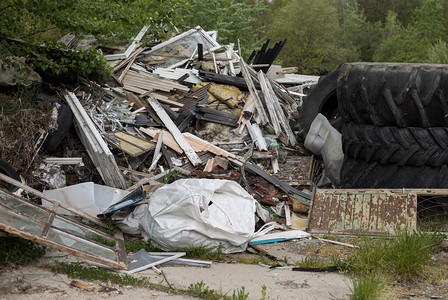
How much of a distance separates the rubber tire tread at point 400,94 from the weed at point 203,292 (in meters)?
3.56

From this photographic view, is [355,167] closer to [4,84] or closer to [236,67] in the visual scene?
[236,67]

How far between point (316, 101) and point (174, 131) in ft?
8.34

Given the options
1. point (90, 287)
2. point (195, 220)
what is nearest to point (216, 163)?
point (195, 220)

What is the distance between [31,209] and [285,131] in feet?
16.6

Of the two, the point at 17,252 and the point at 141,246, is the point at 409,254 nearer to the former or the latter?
the point at 141,246

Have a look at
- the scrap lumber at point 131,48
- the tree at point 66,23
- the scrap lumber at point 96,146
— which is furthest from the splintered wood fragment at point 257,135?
the scrap lumber at point 131,48

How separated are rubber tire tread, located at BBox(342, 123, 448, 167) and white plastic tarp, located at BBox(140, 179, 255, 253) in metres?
1.96

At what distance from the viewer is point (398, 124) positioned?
6.61 metres

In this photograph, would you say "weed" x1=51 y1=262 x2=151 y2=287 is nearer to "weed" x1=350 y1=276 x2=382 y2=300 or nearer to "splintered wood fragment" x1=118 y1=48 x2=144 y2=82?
"weed" x1=350 y1=276 x2=382 y2=300

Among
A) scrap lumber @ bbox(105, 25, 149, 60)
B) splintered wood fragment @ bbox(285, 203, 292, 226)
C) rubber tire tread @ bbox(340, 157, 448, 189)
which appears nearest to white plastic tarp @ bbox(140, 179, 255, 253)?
splintered wood fragment @ bbox(285, 203, 292, 226)

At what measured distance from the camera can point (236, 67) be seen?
10.9 meters

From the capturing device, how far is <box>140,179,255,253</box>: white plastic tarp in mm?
5516

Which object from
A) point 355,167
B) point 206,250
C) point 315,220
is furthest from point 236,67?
point 206,250

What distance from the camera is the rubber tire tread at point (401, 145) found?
646cm
